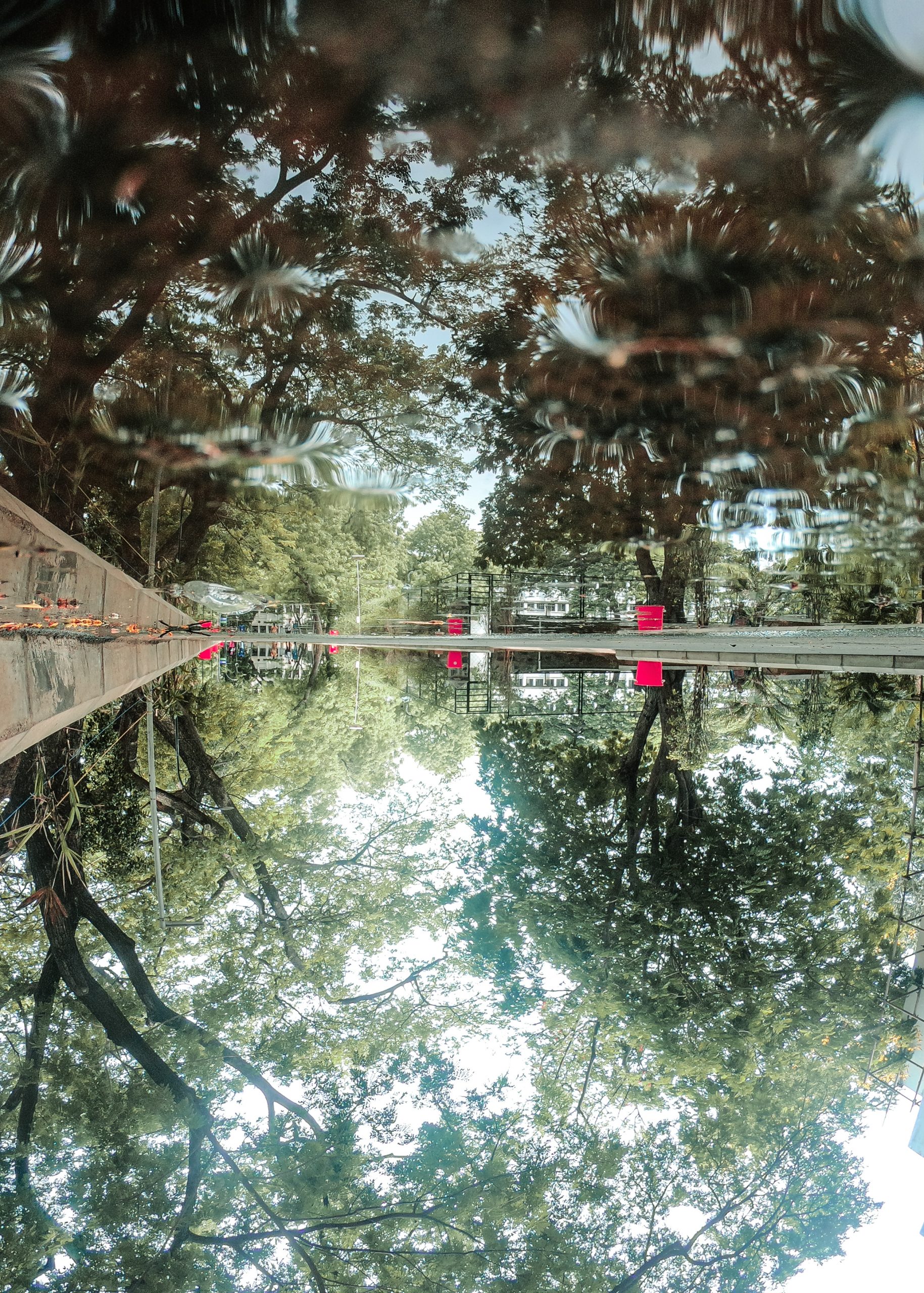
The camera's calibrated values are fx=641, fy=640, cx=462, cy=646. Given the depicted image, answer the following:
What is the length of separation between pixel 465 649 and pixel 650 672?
1.78 meters

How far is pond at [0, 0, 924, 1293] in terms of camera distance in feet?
11.6

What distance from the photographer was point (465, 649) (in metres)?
6.32

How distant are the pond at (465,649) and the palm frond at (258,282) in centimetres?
3

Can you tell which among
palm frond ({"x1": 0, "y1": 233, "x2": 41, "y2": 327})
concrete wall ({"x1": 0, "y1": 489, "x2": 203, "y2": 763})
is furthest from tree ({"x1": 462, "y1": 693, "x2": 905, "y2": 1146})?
palm frond ({"x1": 0, "y1": 233, "x2": 41, "y2": 327})

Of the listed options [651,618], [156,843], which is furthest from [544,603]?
[156,843]

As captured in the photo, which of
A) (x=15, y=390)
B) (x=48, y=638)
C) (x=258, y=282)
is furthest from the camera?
(x=15, y=390)

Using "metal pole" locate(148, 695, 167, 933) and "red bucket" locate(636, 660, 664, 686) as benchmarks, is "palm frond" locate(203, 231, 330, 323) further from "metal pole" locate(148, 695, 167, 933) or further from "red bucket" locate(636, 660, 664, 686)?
"red bucket" locate(636, 660, 664, 686)

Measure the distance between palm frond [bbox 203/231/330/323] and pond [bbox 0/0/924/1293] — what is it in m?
0.03

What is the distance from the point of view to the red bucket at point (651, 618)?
6660 mm

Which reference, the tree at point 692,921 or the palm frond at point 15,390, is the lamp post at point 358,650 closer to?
the tree at point 692,921

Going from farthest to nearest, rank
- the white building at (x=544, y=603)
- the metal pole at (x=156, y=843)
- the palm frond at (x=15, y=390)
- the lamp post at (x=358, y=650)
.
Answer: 1. the lamp post at (x=358, y=650)
2. the white building at (x=544, y=603)
3. the palm frond at (x=15, y=390)
4. the metal pole at (x=156, y=843)

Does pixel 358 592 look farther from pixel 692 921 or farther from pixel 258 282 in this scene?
pixel 692 921

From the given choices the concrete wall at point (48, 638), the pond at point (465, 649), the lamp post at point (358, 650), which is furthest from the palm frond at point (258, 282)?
the lamp post at point (358, 650)

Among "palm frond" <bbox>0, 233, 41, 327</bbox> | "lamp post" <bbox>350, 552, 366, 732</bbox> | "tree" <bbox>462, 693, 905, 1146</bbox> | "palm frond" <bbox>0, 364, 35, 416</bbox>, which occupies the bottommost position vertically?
"tree" <bbox>462, 693, 905, 1146</bbox>
